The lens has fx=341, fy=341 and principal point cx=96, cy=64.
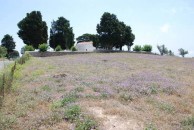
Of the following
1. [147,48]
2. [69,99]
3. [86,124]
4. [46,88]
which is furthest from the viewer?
[147,48]

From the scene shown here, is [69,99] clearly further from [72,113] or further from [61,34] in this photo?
[61,34]

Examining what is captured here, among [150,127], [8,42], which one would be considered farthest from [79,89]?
[8,42]

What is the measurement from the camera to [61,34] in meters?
83.5

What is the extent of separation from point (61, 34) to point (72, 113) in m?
71.7

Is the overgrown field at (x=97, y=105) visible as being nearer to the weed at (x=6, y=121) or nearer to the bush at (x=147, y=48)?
the weed at (x=6, y=121)

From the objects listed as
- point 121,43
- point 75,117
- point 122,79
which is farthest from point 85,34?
point 75,117

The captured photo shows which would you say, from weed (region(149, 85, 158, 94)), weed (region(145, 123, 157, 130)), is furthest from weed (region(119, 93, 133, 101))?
weed (region(145, 123, 157, 130))

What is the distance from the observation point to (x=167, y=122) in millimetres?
12945

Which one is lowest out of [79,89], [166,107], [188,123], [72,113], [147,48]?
[188,123]

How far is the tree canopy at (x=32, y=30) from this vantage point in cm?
7875

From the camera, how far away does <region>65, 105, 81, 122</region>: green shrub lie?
1239 centimetres

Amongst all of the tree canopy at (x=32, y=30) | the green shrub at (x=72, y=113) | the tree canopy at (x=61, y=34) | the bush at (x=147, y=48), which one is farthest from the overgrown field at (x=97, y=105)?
the tree canopy at (x=61, y=34)

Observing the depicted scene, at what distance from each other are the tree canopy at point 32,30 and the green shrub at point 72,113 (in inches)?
2650

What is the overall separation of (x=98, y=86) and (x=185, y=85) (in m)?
6.08
